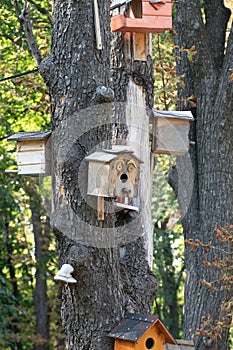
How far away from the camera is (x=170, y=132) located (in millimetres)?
5188

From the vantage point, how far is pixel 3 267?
41.1 ft

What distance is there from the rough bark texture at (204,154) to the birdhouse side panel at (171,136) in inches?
61.1

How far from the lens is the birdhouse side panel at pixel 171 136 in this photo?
516cm

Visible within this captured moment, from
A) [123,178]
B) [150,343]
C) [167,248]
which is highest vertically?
[123,178]

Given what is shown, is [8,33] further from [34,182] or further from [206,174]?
[206,174]

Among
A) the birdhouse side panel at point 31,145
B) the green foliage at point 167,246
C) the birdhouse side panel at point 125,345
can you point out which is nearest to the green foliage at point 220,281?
the birdhouse side panel at point 31,145

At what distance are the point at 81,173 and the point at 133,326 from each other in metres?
0.87

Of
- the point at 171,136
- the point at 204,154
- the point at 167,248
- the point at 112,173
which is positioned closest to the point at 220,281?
the point at 204,154

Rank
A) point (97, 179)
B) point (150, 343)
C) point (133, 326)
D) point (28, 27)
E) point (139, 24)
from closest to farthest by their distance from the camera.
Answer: point (97, 179) → point (133, 326) → point (150, 343) → point (28, 27) → point (139, 24)

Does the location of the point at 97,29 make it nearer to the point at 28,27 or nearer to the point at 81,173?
the point at 28,27

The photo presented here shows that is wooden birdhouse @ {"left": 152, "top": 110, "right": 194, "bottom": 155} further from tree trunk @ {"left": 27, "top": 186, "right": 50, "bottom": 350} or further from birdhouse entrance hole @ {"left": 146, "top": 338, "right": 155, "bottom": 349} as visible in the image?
tree trunk @ {"left": 27, "top": 186, "right": 50, "bottom": 350}

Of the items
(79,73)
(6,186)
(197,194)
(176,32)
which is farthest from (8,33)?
(79,73)

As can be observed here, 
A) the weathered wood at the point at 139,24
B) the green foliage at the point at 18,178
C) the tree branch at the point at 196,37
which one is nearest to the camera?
the weathered wood at the point at 139,24

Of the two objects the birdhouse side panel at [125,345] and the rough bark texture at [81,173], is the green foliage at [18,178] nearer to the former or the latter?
the rough bark texture at [81,173]
